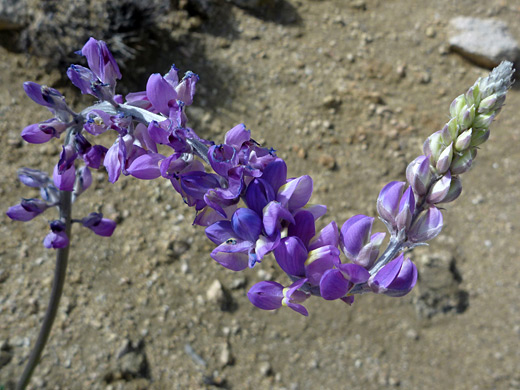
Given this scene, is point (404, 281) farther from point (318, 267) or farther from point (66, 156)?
point (66, 156)

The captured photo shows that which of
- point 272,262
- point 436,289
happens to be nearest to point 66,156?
point 272,262

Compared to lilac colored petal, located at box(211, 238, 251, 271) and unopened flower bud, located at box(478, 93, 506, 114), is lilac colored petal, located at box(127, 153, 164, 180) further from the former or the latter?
unopened flower bud, located at box(478, 93, 506, 114)

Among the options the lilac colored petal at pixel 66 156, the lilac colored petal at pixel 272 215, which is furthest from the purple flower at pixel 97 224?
the lilac colored petal at pixel 272 215

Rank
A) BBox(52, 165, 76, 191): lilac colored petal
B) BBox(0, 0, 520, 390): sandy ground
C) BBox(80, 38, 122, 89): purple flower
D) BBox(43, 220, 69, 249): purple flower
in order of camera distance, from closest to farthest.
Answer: BBox(80, 38, 122, 89): purple flower, BBox(52, 165, 76, 191): lilac colored petal, BBox(43, 220, 69, 249): purple flower, BBox(0, 0, 520, 390): sandy ground

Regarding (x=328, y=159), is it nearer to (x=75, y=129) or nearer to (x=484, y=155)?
(x=484, y=155)

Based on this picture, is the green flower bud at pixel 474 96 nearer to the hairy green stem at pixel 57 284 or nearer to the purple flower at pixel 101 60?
the purple flower at pixel 101 60

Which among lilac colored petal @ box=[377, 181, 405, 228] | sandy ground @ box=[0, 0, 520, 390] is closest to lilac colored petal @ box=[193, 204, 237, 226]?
lilac colored petal @ box=[377, 181, 405, 228]
